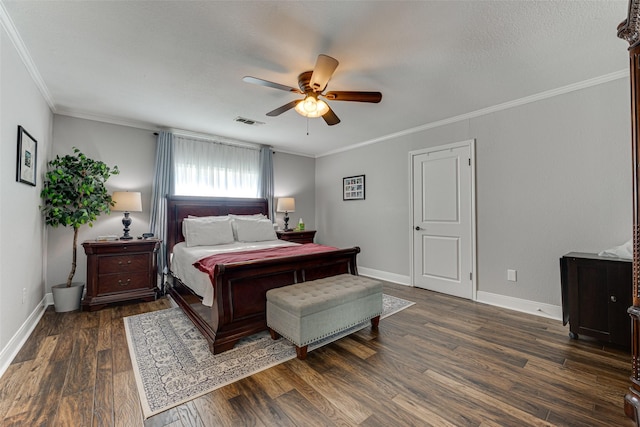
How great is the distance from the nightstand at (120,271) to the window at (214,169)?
1145 mm

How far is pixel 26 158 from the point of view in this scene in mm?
2633

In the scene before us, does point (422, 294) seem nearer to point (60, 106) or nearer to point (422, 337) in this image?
point (422, 337)

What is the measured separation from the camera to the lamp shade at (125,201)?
12.3 ft

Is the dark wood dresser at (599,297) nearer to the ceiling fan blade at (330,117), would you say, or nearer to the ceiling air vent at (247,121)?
the ceiling fan blade at (330,117)

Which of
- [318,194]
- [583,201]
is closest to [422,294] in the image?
[583,201]

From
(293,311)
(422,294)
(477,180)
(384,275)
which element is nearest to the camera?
(293,311)

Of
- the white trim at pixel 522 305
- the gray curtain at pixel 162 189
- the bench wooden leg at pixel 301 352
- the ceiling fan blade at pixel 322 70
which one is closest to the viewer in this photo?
the ceiling fan blade at pixel 322 70

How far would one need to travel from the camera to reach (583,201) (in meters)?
3.00

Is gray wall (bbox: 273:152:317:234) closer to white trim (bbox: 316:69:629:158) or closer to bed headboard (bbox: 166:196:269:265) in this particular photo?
bed headboard (bbox: 166:196:269:265)

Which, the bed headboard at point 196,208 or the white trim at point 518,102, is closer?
the white trim at point 518,102

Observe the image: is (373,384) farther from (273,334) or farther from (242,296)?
(242,296)

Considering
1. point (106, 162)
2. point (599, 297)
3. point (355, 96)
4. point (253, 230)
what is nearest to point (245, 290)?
point (253, 230)

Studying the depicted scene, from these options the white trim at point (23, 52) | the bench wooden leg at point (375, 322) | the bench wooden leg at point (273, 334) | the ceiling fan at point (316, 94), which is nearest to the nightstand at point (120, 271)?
the white trim at point (23, 52)

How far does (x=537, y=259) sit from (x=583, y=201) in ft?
2.57
